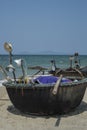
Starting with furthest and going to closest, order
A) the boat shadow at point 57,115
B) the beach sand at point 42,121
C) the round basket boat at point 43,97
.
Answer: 1. the boat shadow at point 57,115
2. the round basket boat at point 43,97
3. the beach sand at point 42,121

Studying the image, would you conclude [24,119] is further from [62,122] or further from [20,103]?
[62,122]

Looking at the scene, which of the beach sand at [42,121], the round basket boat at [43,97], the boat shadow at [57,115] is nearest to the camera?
the beach sand at [42,121]

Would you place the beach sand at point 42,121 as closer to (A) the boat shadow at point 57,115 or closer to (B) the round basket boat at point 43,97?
(A) the boat shadow at point 57,115

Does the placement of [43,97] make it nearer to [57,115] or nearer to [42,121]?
[42,121]

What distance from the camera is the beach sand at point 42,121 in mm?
6234

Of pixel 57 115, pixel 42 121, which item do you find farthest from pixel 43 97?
pixel 57 115

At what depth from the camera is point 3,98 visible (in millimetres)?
9773

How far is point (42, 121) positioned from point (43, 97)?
534 mm

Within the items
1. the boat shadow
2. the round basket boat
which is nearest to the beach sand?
the boat shadow

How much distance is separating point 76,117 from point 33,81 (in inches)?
52.8

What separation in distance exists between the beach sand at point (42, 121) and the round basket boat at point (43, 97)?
186mm

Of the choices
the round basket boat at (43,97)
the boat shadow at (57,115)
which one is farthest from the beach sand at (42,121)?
the round basket boat at (43,97)

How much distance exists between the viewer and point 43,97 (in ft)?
22.2

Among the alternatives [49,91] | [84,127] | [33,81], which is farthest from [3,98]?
[84,127]
